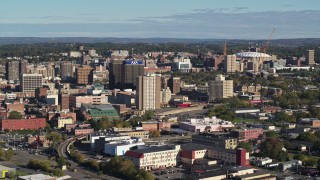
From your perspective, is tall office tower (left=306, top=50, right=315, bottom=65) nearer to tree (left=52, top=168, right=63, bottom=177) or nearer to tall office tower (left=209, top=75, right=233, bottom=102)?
tall office tower (left=209, top=75, right=233, bottom=102)

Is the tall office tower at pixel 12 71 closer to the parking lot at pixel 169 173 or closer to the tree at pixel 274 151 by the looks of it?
the tree at pixel 274 151

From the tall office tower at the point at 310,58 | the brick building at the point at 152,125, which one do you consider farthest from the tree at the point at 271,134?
the tall office tower at the point at 310,58

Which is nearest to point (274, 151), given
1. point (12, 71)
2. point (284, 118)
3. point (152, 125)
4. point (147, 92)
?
point (152, 125)

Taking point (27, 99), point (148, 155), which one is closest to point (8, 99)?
point (27, 99)

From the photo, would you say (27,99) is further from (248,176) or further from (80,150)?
(248,176)

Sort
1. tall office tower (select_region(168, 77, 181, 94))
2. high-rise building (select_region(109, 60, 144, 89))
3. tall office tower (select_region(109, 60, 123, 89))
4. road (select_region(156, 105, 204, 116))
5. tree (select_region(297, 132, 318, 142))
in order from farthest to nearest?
tall office tower (select_region(168, 77, 181, 94)) < tall office tower (select_region(109, 60, 123, 89)) < high-rise building (select_region(109, 60, 144, 89)) < road (select_region(156, 105, 204, 116)) < tree (select_region(297, 132, 318, 142))

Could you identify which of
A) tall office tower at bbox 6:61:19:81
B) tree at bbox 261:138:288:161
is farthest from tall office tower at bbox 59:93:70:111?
tree at bbox 261:138:288:161
